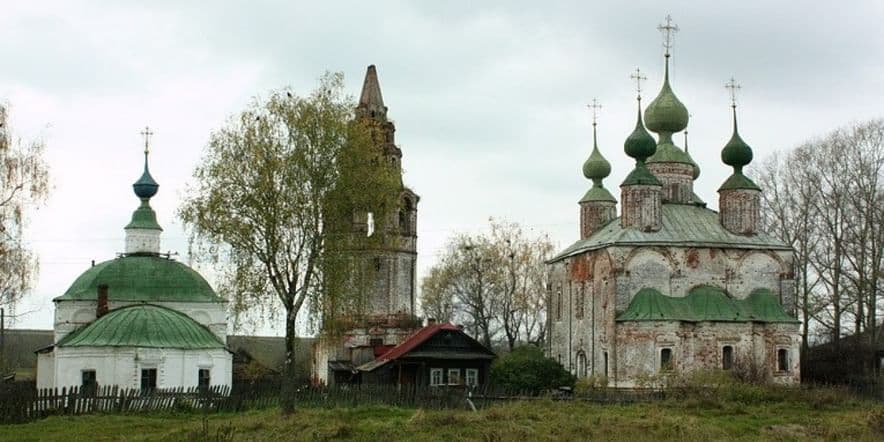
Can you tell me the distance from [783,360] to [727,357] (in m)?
2.19

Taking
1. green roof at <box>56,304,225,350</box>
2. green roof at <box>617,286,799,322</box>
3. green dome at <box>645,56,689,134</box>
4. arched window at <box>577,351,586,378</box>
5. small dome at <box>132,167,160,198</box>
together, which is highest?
green dome at <box>645,56,689,134</box>

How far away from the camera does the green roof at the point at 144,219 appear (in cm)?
4423

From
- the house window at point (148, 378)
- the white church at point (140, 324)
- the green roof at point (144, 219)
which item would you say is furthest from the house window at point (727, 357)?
the green roof at point (144, 219)

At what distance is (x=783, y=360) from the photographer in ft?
136

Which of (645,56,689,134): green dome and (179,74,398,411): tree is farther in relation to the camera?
(645,56,689,134): green dome

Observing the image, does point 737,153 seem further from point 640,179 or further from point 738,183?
point 640,179

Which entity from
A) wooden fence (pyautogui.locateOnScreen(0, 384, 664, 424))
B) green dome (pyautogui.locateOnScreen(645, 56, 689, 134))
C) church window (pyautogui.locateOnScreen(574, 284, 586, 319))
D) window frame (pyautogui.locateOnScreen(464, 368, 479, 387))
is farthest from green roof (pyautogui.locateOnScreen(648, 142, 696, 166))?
wooden fence (pyautogui.locateOnScreen(0, 384, 664, 424))

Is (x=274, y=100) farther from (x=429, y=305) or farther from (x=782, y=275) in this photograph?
(x=429, y=305)

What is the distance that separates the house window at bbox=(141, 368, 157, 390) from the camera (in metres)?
35.9

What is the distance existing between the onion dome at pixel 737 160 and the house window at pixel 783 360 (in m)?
6.31

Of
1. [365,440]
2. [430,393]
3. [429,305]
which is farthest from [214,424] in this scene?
[429,305]

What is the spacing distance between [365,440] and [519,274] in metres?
A: 34.7

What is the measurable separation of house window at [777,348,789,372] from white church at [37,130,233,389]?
19.0 meters

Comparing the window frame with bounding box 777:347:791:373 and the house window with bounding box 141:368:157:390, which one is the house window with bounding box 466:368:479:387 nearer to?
the window frame with bounding box 777:347:791:373
